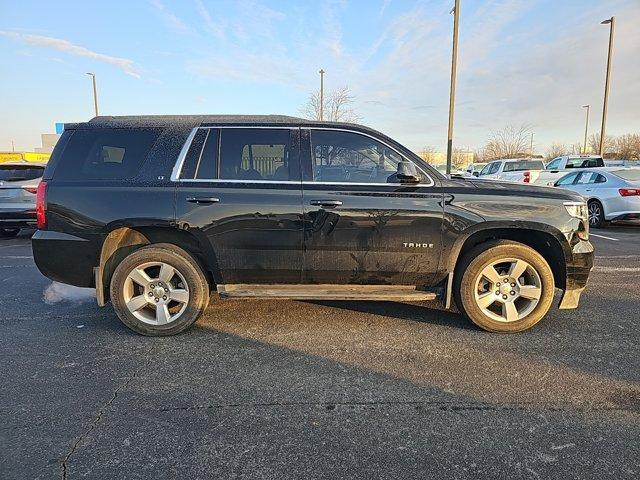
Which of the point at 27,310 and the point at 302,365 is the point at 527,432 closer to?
the point at 302,365

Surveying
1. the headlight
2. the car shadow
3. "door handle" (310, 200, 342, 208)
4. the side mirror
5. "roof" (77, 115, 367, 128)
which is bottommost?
the car shadow

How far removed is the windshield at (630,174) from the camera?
1035 centimetres

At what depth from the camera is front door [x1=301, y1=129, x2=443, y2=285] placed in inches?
152

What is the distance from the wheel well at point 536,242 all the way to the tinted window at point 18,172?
8.94 meters

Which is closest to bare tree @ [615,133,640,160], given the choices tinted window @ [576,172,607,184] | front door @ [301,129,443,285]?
tinted window @ [576,172,607,184]

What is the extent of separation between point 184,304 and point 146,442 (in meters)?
1.66

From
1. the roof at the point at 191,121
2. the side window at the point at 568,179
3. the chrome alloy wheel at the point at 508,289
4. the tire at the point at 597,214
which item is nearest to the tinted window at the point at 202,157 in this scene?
the roof at the point at 191,121

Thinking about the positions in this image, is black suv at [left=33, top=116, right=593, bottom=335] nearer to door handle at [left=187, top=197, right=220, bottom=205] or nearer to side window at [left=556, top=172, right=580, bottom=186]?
door handle at [left=187, top=197, right=220, bottom=205]

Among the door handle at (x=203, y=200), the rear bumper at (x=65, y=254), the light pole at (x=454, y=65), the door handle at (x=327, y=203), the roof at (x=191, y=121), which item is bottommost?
the rear bumper at (x=65, y=254)

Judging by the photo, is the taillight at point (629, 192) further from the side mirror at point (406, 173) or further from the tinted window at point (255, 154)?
the tinted window at point (255, 154)

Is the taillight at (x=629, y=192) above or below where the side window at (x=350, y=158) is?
below

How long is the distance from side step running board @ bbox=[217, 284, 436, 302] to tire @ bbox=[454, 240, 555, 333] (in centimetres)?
37

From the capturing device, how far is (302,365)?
11.1ft

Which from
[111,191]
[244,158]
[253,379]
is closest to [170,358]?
[253,379]
